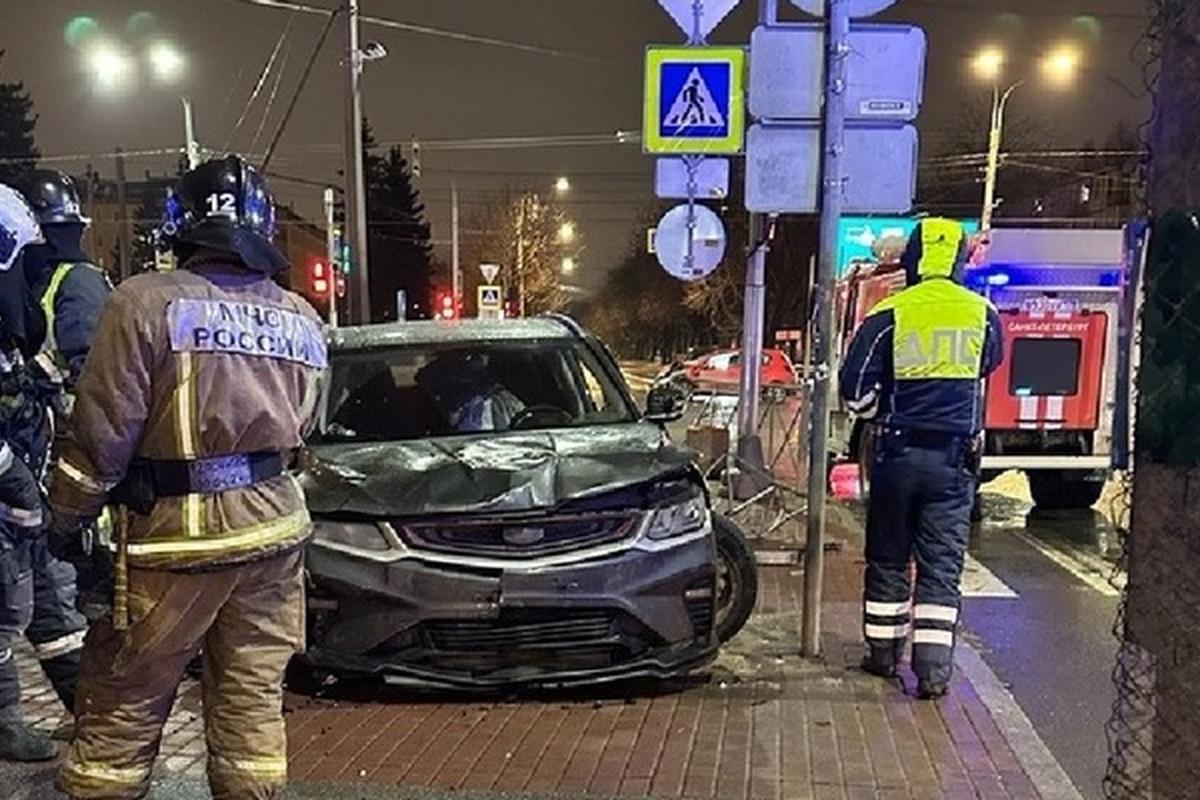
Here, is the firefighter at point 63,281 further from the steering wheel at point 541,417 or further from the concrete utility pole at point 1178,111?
the concrete utility pole at point 1178,111

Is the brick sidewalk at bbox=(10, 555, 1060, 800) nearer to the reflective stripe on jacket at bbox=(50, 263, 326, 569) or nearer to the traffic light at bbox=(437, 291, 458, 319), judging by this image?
the reflective stripe on jacket at bbox=(50, 263, 326, 569)

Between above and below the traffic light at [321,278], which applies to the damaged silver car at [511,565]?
below

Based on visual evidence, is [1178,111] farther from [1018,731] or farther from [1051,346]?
[1051,346]

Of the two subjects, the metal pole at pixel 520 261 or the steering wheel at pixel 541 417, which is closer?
the steering wheel at pixel 541 417

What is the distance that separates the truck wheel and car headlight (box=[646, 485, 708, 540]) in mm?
7076

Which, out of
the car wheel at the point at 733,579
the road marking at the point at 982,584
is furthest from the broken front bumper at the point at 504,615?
the road marking at the point at 982,584

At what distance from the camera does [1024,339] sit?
1090 cm

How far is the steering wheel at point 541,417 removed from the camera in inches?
235

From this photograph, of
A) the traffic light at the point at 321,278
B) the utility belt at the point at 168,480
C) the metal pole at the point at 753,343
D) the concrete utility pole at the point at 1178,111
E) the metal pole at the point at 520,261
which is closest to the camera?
the concrete utility pole at the point at 1178,111

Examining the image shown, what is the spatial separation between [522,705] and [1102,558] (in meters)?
5.93

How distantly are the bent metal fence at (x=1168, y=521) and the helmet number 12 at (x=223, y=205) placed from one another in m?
2.49

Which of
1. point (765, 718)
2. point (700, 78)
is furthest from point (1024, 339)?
point (765, 718)

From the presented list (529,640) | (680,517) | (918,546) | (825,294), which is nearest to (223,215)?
(529,640)

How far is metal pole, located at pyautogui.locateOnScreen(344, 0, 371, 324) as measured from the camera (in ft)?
58.6
